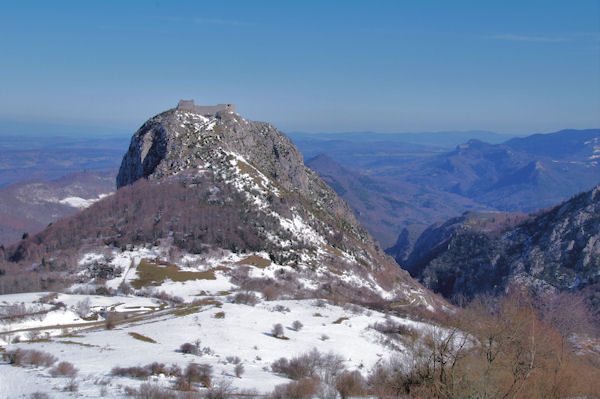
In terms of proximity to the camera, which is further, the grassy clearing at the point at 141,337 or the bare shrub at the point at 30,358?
the grassy clearing at the point at 141,337

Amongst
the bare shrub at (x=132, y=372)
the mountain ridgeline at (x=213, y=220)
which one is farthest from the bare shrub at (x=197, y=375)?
the mountain ridgeline at (x=213, y=220)

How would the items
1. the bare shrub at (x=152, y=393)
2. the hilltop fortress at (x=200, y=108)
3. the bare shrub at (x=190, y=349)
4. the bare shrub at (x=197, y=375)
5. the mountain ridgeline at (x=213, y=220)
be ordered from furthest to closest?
the hilltop fortress at (x=200, y=108)
the mountain ridgeline at (x=213, y=220)
the bare shrub at (x=190, y=349)
the bare shrub at (x=197, y=375)
the bare shrub at (x=152, y=393)

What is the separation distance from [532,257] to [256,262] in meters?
101

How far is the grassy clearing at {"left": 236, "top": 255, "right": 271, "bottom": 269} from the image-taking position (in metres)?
76.1

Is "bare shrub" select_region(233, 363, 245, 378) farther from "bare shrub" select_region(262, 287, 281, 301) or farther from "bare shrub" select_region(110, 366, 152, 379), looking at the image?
"bare shrub" select_region(262, 287, 281, 301)

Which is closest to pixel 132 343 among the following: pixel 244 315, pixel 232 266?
pixel 244 315

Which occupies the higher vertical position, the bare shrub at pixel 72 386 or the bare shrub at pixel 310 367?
the bare shrub at pixel 72 386

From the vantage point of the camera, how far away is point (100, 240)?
241ft

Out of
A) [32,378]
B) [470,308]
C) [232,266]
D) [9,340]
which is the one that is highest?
[470,308]

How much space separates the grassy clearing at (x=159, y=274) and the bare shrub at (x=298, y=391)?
4177cm

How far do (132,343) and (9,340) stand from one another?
9958 millimetres

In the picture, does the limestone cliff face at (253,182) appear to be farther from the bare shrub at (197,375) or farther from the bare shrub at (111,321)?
the bare shrub at (197,375)

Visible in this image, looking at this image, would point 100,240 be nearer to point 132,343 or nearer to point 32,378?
point 132,343

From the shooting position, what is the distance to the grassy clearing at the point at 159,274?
61219mm
